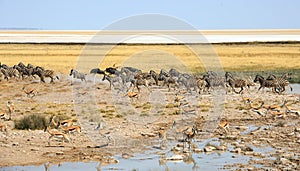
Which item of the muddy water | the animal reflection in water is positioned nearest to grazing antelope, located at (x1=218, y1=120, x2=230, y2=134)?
the muddy water

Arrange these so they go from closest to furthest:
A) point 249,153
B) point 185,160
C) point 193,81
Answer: point 185,160 < point 249,153 < point 193,81

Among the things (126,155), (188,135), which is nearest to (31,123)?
(126,155)

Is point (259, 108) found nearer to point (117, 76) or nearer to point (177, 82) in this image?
point (177, 82)

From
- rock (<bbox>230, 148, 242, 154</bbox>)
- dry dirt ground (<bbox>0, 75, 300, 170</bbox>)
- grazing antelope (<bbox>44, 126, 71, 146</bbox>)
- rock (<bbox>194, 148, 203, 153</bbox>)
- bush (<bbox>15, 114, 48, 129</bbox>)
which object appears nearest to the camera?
dry dirt ground (<bbox>0, 75, 300, 170</bbox>)

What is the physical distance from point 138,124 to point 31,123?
11.2 feet

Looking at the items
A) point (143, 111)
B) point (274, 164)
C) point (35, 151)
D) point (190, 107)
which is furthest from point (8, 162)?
point (190, 107)

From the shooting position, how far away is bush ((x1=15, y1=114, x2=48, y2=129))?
16266 mm

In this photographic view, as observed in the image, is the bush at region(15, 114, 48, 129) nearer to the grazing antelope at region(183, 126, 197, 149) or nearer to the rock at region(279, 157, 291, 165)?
the grazing antelope at region(183, 126, 197, 149)

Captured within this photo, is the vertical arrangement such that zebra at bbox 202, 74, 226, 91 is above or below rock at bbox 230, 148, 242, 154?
above

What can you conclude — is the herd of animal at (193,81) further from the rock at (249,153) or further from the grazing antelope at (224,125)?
the rock at (249,153)

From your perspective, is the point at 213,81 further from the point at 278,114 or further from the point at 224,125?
the point at 224,125

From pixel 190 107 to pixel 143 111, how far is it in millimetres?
1892

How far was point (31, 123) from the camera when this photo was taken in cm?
1644

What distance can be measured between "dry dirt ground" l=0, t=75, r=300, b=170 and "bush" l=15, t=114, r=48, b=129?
13.5 inches
